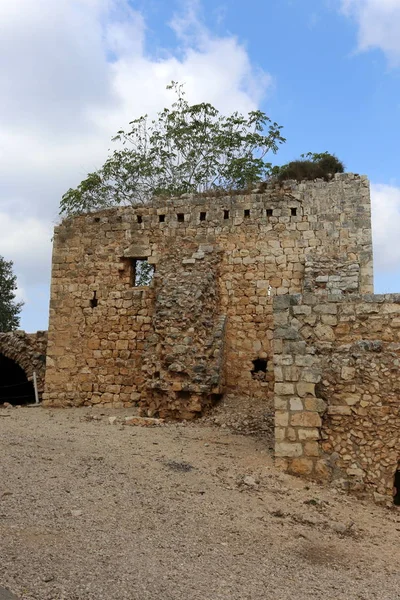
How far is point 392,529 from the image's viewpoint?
232 inches

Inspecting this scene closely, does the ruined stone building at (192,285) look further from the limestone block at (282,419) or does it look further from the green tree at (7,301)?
the green tree at (7,301)

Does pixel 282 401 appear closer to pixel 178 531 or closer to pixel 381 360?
pixel 381 360

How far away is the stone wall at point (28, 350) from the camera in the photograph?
1566 cm

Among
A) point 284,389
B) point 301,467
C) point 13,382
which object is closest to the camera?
point 301,467

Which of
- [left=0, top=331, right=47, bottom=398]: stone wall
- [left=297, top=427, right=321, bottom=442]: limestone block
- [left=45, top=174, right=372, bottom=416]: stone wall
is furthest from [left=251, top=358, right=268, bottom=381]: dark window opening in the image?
[left=0, top=331, right=47, bottom=398]: stone wall

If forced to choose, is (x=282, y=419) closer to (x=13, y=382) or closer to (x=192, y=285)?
Answer: (x=192, y=285)

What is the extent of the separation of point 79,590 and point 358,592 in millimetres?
2118

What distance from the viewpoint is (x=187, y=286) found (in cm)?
1187

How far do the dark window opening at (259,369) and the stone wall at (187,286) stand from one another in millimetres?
21

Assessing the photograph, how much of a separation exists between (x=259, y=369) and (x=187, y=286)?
→ 92.5 inches

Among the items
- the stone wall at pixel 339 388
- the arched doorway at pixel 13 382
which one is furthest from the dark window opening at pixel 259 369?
the arched doorway at pixel 13 382

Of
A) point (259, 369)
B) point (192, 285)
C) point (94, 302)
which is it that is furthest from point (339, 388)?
point (94, 302)

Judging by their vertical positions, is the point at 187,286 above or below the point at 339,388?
above

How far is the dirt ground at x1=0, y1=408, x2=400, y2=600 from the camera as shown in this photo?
3.98 metres
